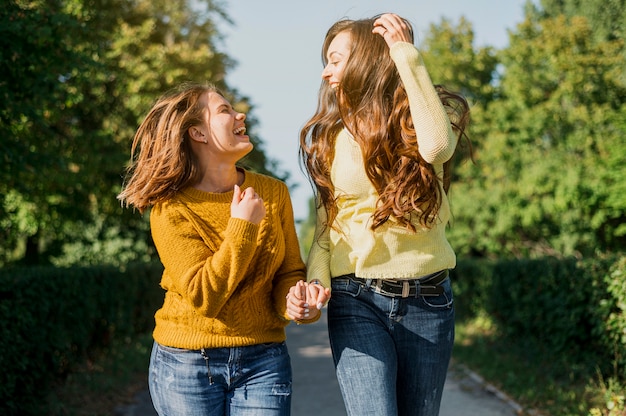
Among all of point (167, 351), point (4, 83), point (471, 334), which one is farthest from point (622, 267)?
point (471, 334)

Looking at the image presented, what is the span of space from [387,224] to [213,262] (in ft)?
2.37

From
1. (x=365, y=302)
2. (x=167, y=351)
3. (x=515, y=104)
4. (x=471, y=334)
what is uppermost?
(x=515, y=104)

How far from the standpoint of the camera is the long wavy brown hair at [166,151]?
279 centimetres

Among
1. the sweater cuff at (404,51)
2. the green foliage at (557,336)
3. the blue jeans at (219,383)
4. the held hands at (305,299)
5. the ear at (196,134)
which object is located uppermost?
the sweater cuff at (404,51)

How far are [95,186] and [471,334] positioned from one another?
7891mm

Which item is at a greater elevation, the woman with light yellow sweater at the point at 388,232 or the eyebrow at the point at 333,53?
the eyebrow at the point at 333,53

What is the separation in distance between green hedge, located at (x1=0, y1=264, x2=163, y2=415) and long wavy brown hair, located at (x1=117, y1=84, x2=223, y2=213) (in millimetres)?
3066

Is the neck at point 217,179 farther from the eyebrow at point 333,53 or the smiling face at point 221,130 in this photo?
the eyebrow at point 333,53

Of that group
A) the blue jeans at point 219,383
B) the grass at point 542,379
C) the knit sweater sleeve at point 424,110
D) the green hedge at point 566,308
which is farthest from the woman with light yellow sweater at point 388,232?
the green hedge at point 566,308

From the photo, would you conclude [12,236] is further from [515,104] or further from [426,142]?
[515,104]

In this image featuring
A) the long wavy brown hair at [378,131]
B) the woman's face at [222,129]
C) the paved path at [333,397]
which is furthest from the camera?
the paved path at [333,397]

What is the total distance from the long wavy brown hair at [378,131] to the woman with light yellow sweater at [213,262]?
0.94 ft

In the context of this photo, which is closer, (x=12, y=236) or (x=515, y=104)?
(x=12, y=236)

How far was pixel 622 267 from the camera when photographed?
6422 mm
